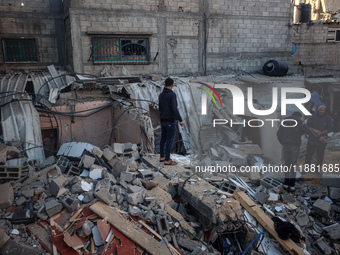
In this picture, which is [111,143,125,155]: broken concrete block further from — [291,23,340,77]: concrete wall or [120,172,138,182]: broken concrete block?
[291,23,340,77]: concrete wall

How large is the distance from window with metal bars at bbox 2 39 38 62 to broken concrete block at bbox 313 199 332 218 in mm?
13138

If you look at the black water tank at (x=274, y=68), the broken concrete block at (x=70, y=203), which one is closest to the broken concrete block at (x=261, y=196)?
the broken concrete block at (x=70, y=203)

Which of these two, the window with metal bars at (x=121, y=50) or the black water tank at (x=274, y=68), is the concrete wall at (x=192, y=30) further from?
the black water tank at (x=274, y=68)

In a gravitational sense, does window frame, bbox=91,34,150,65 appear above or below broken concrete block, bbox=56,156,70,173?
above

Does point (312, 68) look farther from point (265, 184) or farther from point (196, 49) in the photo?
point (265, 184)

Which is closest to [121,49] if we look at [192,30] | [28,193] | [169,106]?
[192,30]

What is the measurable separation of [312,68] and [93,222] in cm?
1702

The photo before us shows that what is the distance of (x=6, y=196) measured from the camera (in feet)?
13.9

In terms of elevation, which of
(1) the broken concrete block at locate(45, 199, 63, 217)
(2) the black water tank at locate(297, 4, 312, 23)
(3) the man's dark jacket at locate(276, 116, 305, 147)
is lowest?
(1) the broken concrete block at locate(45, 199, 63, 217)

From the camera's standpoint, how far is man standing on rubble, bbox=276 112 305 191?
19.6 feet

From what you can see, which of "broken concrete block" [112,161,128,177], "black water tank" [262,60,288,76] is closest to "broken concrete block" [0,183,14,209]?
"broken concrete block" [112,161,128,177]

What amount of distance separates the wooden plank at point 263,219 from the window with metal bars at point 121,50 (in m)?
9.27

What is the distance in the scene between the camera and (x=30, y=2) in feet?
43.5

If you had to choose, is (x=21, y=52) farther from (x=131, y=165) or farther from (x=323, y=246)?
(x=323, y=246)
